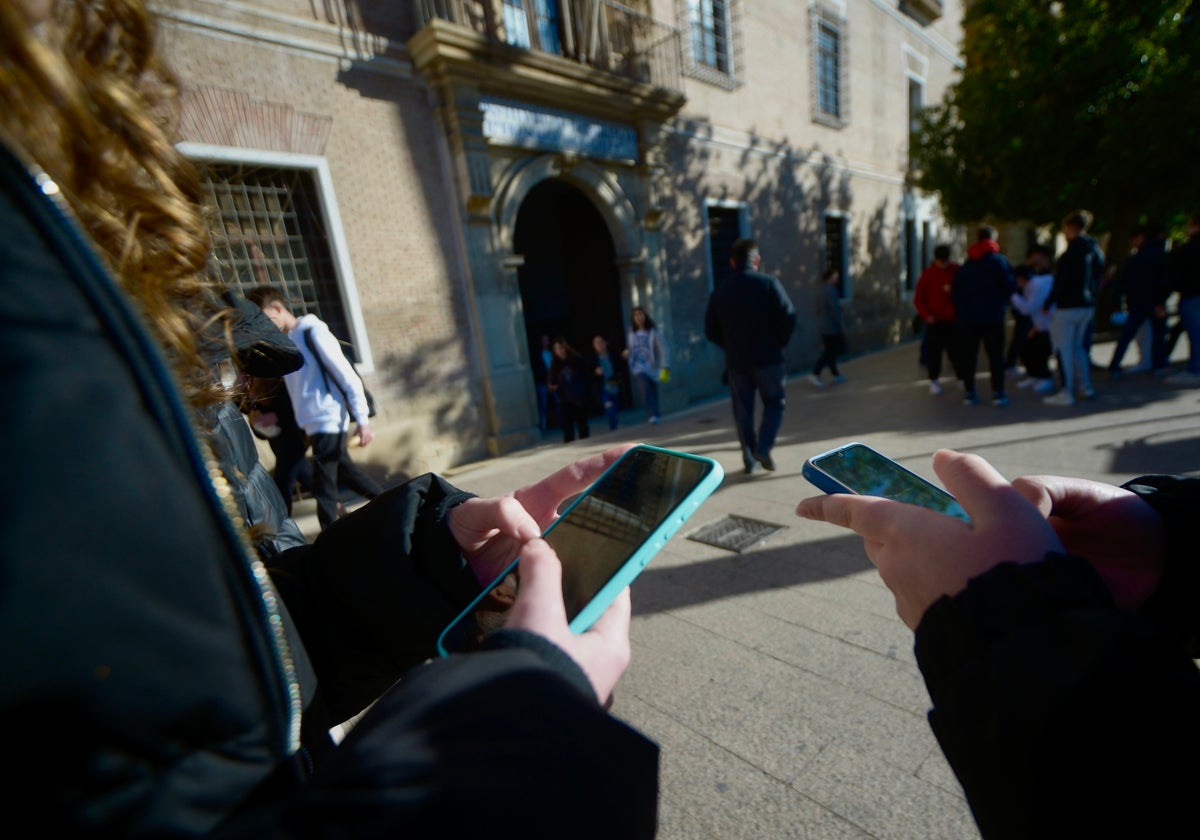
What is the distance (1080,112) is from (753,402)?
1063 centimetres

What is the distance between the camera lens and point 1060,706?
62 cm

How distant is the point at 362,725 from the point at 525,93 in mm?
8616

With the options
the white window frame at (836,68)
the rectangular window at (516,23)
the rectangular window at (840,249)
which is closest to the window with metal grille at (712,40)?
the white window frame at (836,68)

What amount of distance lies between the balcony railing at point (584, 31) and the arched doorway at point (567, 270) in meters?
2.34

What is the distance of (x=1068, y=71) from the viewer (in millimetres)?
10086

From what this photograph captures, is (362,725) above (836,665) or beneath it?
above

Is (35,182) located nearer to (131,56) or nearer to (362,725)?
(131,56)

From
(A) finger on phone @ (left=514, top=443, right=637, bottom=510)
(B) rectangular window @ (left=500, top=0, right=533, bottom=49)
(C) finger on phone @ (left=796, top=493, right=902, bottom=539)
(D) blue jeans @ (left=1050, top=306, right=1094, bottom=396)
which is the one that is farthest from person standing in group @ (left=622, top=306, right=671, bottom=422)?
(C) finger on phone @ (left=796, top=493, right=902, bottom=539)

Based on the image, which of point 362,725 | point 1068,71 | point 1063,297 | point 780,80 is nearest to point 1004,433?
point 1063,297

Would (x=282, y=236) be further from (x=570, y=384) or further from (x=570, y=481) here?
(x=570, y=481)

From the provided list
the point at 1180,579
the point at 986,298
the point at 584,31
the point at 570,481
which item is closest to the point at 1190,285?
the point at 986,298

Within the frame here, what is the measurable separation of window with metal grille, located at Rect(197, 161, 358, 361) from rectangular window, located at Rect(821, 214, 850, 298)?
40.3 ft

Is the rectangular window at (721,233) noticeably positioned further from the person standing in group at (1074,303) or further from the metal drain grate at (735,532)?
the metal drain grate at (735,532)

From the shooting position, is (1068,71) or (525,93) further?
(1068,71)
